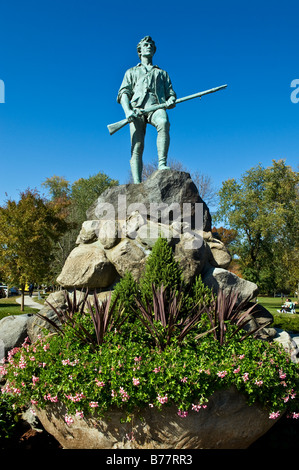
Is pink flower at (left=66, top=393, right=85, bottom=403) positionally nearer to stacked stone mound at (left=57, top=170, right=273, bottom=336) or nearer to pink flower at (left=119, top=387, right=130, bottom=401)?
pink flower at (left=119, top=387, right=130, bottom=401)

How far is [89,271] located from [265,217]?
2443 centimetres

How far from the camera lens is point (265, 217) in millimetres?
29141

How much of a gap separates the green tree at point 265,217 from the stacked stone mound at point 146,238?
67.5 feet

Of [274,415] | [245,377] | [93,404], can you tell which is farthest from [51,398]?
[274,415]

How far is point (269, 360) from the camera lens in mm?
3822

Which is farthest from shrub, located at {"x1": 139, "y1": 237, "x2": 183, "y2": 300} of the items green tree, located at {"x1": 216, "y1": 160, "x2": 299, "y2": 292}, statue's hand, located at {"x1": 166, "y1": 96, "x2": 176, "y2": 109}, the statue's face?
green tree, located at {"x1": 216, "y1": 160, "x2": 299, "y2": 292}

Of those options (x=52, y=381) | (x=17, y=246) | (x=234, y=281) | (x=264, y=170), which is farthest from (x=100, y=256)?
(x=264, y=170)

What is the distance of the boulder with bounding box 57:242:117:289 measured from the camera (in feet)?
23.6

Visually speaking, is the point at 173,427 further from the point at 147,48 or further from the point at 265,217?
the point at 265,217

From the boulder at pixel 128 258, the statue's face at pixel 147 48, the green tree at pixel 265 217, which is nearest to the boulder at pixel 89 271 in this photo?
the boulder at pixel 128 258

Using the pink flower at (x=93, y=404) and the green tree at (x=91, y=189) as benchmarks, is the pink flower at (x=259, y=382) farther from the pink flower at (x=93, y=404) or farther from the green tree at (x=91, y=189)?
the green tree at (x=91, y=189)

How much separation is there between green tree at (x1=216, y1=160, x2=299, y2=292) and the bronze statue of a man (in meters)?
20.6
